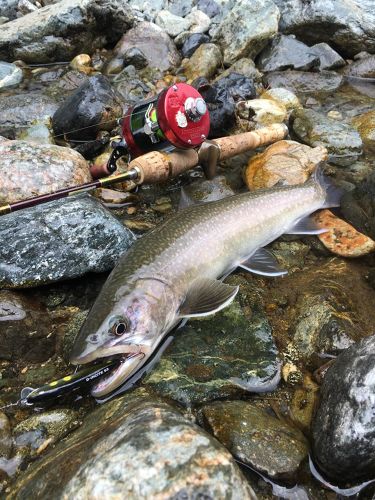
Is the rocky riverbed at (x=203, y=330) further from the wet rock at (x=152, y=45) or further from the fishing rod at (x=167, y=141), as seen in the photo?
the wet rock at (x=152, y=45)

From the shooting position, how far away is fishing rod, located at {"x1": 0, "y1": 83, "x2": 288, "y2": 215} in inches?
192

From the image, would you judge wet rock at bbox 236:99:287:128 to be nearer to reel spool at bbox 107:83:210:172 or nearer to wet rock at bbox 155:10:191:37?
reel spool at bbox 107:83:210:172

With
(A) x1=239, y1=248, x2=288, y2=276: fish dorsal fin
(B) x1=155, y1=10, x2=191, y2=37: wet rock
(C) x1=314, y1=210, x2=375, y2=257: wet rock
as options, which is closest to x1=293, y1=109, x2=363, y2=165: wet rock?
(C) x1=314, y1=210, x2=375, y2=257: wet rock

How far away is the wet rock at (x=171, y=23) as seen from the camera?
1044 centimetres

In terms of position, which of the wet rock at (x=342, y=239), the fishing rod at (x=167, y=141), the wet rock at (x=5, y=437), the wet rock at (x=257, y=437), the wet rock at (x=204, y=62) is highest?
the fishing rod at (x=167, y=141)

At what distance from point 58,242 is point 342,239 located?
9.52 ft

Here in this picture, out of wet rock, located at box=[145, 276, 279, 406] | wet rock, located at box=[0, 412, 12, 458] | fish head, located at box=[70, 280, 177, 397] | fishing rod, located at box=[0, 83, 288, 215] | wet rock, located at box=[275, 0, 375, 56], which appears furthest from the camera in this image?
wet rock, located at box=[275, 0, 375, 56]

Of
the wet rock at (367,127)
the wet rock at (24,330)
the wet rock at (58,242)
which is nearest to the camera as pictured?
the wet rock at (24,330)

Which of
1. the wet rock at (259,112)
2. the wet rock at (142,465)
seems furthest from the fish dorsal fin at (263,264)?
the wet rock at (259,112)

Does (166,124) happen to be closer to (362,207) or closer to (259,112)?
(362,207)

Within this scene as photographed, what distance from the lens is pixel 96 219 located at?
4.29m

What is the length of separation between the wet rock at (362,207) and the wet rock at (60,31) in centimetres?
681

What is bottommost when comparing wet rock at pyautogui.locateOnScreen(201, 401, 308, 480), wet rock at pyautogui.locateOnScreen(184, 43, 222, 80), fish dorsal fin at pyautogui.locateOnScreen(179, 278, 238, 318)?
wet rock at pyautogui.locateOnScreen(201, 401, 308, 480)

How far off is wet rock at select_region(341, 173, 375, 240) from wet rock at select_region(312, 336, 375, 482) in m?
2.46
